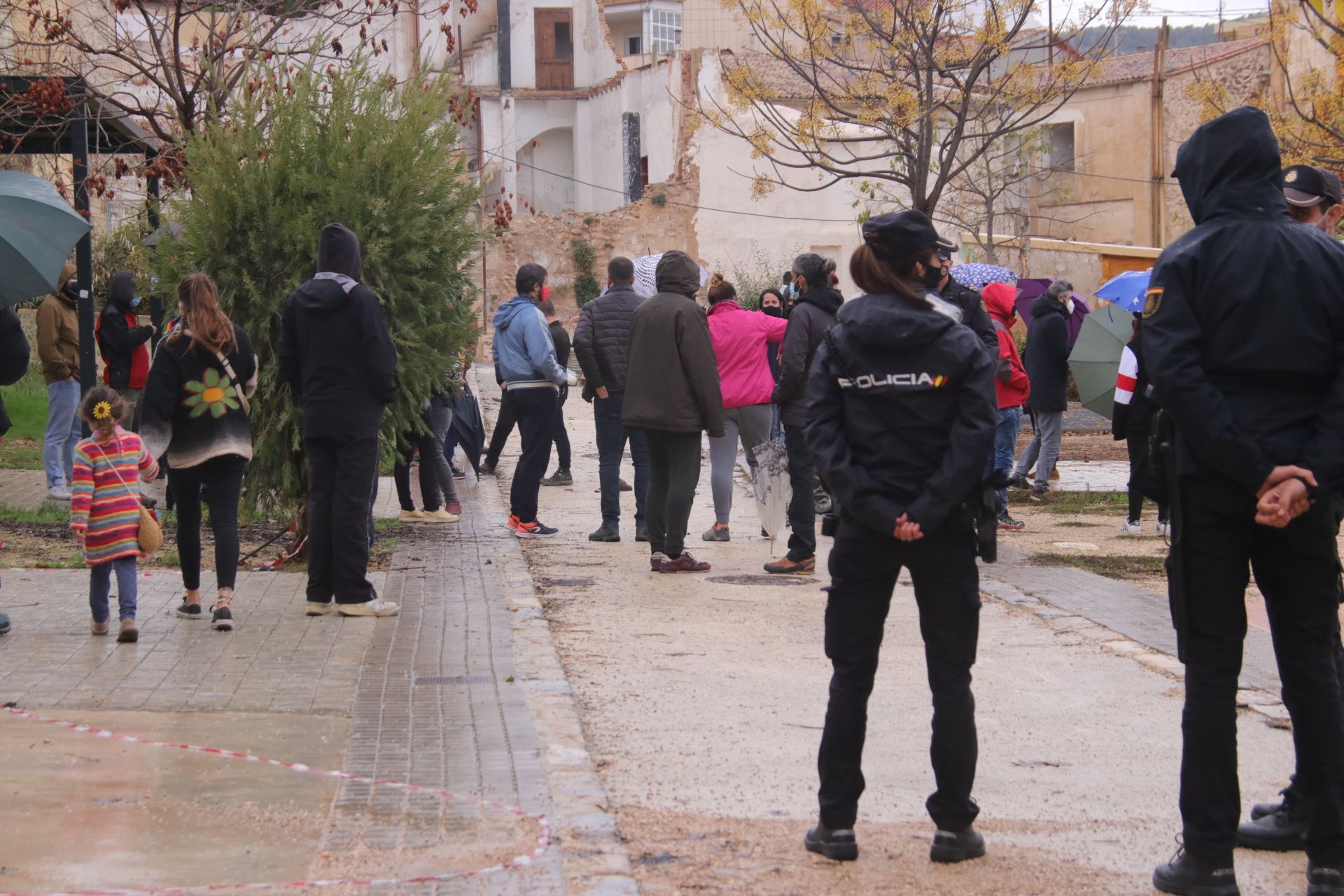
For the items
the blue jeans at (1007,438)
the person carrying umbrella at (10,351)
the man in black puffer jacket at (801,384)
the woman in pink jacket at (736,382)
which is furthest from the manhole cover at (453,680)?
the blue jeans at (1007,438)

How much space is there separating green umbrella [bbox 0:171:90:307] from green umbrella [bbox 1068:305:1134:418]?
887 cm

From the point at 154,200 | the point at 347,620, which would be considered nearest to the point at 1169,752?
the point at 347,620

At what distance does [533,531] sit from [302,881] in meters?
7.37

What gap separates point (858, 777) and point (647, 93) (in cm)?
4461

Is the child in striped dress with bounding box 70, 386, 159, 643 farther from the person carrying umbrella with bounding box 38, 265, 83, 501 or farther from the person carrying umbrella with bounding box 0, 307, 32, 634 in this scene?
the person carrying umbrella with bounding box 38, 265, 83, 501

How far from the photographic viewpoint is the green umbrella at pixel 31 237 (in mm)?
7582

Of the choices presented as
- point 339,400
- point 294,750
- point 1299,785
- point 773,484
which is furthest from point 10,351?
point 1299,785

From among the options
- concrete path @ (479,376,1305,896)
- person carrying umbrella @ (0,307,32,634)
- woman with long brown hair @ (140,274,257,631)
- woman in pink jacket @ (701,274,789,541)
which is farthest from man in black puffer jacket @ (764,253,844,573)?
person carrying umbrella @ (0,307,32,634)

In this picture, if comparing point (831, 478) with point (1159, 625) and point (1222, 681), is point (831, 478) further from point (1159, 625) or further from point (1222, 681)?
point (1159, 625)

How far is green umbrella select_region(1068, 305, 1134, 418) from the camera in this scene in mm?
13562

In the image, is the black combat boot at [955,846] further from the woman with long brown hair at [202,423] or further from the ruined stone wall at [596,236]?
the ruined stone wall at [596,236]

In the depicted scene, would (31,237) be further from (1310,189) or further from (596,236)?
(596,236)

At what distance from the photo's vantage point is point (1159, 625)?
781 centimetres

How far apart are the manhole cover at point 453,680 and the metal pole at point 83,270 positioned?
668cm
